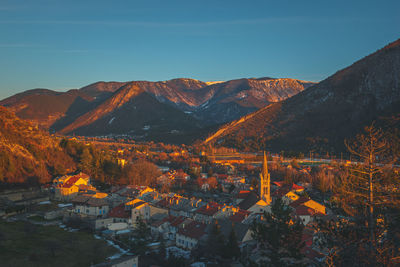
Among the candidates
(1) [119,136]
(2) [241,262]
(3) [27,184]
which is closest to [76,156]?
(3) [27,184]

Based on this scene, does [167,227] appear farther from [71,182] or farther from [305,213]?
[71,182]

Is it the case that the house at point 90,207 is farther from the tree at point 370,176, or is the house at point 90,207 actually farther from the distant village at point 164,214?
the tree at point 370,176

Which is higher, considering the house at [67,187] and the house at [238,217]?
the house at [67,187]

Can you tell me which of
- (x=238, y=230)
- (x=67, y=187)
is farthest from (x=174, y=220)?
(x=67, y=187)

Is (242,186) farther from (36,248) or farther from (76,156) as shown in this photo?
(36,248)

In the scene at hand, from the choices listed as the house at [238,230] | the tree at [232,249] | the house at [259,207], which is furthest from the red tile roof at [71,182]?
the tree at [232,249]

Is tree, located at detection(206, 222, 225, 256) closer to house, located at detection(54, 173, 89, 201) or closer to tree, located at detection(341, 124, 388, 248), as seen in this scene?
tree, located at detection(341, 124, 388, 248)
